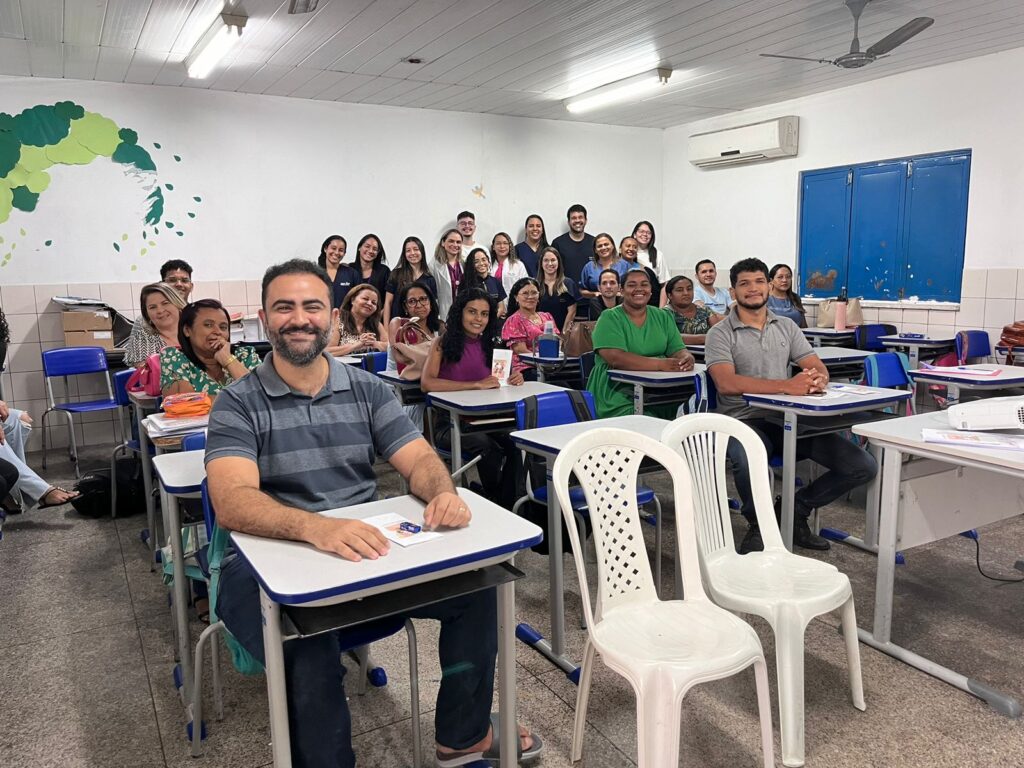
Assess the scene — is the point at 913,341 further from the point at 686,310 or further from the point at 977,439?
the point at 977,439

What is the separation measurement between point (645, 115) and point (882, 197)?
2.74m

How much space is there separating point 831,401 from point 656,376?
1.16 metres

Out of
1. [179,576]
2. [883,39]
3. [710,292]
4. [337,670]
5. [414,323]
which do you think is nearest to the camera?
[337,670]

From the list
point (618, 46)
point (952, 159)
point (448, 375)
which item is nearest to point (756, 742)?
point (448, 375)

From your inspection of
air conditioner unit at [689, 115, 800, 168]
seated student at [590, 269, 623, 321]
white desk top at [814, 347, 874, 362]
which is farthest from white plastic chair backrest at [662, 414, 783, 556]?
air conditioner unit at [689, 115, 800, 168]

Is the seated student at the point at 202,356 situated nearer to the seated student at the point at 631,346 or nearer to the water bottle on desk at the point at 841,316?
the seated student at the point at 631,346

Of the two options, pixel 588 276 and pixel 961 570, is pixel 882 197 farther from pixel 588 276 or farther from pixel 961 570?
pixel 961 570

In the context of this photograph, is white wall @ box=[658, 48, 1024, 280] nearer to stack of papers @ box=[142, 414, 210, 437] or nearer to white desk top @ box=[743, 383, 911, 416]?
white desk top @ box=[743, 383, 911, 416]

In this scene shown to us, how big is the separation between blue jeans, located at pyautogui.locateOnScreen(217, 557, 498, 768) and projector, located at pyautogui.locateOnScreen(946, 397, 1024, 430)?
1.81 meters

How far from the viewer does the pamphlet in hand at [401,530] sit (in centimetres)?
170

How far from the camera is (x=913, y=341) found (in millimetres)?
6328

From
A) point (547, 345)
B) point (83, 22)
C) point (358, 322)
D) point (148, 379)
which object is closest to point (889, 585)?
point (547, 345)

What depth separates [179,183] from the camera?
6.80 metres

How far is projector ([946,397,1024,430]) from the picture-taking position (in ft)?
8.24
